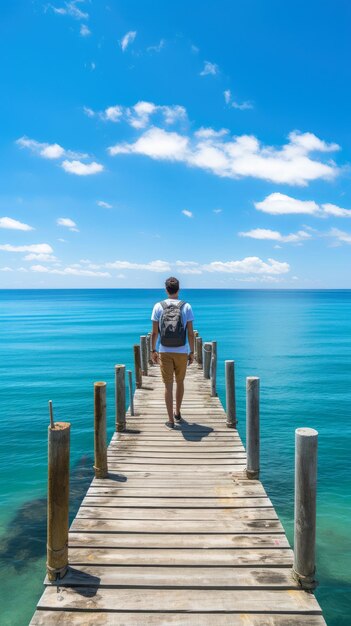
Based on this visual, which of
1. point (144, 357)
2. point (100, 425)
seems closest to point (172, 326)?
point (100, 425)

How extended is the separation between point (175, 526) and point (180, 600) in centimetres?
111

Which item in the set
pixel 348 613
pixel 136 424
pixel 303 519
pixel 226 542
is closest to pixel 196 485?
pixel 226 542

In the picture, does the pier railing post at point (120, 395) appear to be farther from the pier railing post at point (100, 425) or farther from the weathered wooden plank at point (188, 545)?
the weathered wooden plank at point (188, 545)

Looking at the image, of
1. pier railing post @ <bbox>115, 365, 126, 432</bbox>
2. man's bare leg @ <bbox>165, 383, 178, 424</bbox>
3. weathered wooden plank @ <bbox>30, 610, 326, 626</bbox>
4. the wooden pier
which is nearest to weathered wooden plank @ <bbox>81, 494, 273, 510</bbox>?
the wooden pier

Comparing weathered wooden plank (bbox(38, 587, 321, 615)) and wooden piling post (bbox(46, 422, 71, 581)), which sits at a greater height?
wooden piling post (bbox(46, 422, 71, 581))

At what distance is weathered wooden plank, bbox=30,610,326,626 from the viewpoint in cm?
347

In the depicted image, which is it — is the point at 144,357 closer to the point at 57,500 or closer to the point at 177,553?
the point at 177,553

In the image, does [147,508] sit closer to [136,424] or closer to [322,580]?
[136,424]

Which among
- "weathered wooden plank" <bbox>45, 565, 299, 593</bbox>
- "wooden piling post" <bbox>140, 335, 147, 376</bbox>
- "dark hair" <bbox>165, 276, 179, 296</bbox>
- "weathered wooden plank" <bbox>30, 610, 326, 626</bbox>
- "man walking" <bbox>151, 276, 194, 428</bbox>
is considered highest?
"dark hair" <bbox>165, 276, 179, 296</bbox>

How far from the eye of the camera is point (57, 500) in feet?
13.3

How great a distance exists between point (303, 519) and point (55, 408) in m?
16.2

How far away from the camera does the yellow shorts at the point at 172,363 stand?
7.40m

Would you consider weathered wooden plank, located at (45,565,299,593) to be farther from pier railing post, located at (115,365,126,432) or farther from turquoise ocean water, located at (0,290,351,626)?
turquoise ocean water, located at (0,290,351,626)

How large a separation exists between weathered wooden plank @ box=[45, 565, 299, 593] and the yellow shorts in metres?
3.68
